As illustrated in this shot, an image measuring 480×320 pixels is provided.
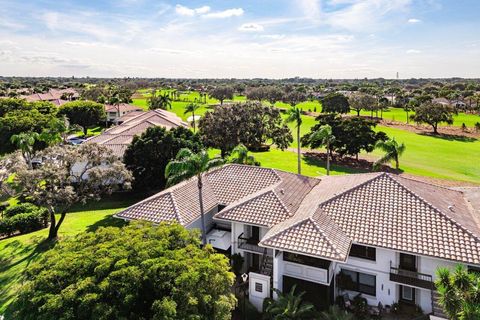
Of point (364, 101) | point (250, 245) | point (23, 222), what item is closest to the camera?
point (250, 245)

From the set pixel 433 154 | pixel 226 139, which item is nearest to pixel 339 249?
pixel 226 139

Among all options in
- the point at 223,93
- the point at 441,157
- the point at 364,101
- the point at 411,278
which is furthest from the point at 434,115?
the point at 223,93

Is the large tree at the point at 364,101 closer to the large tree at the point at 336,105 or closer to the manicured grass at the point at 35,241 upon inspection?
the large tree at the point at 336,105

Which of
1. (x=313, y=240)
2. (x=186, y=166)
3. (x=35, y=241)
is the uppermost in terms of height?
(x=186, y=166)

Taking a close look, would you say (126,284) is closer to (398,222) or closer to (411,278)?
(411,278)

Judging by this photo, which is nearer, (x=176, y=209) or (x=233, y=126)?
(x=176, y=209)

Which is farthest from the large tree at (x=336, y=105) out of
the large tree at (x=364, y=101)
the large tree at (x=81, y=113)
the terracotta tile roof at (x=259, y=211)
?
the terracotta tile roof at (x=259, y=211)

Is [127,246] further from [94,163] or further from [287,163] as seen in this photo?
[287,163]

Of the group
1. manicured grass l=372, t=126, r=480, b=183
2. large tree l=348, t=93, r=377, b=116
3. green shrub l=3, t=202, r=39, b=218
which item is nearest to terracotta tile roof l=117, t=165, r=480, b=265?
green shrub l=3, t=202, r=39, b=218
